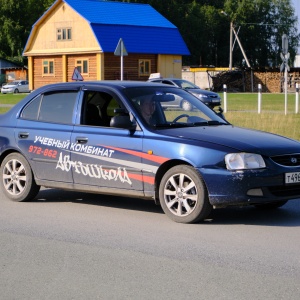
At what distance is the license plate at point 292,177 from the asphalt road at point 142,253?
0.47 metres

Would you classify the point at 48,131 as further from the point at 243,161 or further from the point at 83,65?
the point at 83,65

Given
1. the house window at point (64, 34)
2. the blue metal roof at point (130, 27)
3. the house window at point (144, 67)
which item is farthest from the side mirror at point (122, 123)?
the house window at point (64, 34)

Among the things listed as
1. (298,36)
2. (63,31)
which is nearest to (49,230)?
(63,31)

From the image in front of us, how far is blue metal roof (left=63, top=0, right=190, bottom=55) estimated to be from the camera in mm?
61500

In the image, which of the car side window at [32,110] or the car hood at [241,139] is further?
the car side window at [32,110]

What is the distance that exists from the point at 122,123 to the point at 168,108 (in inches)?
38.0

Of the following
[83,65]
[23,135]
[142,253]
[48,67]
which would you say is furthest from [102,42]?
[142,253]

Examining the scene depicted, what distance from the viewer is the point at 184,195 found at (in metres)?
8.55

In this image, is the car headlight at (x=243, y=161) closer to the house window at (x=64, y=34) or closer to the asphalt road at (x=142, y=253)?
the asphalt road at (x=142, y=253)

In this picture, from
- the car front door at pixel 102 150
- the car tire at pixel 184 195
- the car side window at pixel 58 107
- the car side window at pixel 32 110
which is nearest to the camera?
the car tire at pixel 184 195

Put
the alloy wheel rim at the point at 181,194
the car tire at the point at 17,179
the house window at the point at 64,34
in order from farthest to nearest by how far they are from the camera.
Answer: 1. the house window at the point at 64,34
2. the car tire at the point at 17,179
3. the alloy wheel rim at the point at 181,194

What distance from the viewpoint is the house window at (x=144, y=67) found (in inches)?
2559

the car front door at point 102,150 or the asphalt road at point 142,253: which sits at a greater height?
the car front door at point 102,150

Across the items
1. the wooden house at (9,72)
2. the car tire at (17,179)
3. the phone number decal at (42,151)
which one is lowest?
the car tire at (17,179)
